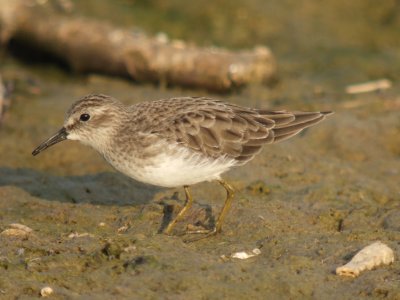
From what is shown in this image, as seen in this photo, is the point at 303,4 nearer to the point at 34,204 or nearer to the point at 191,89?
the point at 191,89

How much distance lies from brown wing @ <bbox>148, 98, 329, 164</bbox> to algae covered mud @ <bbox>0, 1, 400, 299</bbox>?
0.68m

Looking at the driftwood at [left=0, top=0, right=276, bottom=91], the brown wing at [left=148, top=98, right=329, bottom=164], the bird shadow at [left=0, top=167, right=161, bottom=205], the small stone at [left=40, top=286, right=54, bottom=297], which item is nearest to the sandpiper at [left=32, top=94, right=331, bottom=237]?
the brown wing at [left=148, top=98, right=329, bottom=164]

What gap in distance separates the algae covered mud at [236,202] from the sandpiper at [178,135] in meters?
0.58

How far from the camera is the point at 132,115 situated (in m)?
7.98

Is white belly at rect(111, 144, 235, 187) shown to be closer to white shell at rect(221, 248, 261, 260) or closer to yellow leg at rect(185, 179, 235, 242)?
yellow leg at rect(185, 179, 235, 242)

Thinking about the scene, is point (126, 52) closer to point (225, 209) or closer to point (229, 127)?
point (229, 127)

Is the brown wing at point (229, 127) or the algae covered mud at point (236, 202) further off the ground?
the brown wing at point (229, 127)

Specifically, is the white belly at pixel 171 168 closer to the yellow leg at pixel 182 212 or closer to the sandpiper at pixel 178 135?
the sandpiper at pixel 178 135

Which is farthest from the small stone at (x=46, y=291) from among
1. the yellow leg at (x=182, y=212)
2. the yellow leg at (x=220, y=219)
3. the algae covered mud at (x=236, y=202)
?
the yellow leg at (x=182, y=212)

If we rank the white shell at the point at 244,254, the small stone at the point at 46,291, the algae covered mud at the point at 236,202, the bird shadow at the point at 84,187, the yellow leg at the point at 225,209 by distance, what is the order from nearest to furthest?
the small stone at the point at 46,291 → the algae covered mud at the point at 236,202 → the white shell at the point at 244,254 → the yellow leg at the point at 225,209 → the bird shadow at the point at 84,187

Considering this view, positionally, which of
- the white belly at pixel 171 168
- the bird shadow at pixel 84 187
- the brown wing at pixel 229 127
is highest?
the brown wing at pixel 229 127

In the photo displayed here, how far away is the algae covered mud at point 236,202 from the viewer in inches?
247

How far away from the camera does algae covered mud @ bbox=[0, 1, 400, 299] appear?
20.6 ft

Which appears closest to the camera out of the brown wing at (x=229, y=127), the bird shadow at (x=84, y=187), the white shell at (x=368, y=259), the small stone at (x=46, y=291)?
the small stone at (x=46, y=291)
